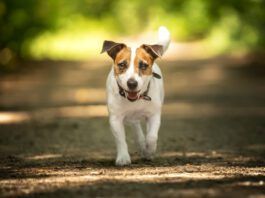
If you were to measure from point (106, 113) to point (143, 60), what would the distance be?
231 inches

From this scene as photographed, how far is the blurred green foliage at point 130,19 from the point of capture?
2080cm

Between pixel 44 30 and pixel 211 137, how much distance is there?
44.3 feet

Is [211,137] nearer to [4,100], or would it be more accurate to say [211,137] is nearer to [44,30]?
[4,100]

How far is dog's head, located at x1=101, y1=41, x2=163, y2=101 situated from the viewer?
277 inches

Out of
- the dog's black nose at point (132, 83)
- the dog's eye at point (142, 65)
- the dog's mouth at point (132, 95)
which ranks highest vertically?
the dog's eye at point (142, 65)

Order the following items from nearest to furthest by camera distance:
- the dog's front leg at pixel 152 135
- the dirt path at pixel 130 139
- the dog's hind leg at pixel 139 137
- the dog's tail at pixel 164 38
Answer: the dirt path at pixel 130 139 < the dog's front leg at pixel 152 135 < the dog's hind leg at pixel 139 137 < the dog's tail at pixel 164 38

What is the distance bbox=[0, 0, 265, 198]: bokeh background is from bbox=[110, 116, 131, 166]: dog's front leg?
130 mm

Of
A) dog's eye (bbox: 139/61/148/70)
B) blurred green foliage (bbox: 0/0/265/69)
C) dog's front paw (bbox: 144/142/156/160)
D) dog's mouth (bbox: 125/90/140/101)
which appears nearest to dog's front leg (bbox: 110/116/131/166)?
dog's front paw (bbox: 144/142/156/160)

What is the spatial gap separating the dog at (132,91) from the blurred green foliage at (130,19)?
509 inches

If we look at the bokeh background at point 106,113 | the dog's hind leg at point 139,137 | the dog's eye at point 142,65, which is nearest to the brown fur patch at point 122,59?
the dog's eye at point 142,65

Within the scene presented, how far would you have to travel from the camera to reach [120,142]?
750 centimetres

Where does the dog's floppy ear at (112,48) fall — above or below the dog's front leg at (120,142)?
above

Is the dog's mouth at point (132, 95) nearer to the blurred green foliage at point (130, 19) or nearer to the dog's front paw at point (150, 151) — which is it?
the dog's front paw at point (150, 151)

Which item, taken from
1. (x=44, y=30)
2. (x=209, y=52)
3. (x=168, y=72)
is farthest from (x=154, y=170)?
(x=209, y=52)
